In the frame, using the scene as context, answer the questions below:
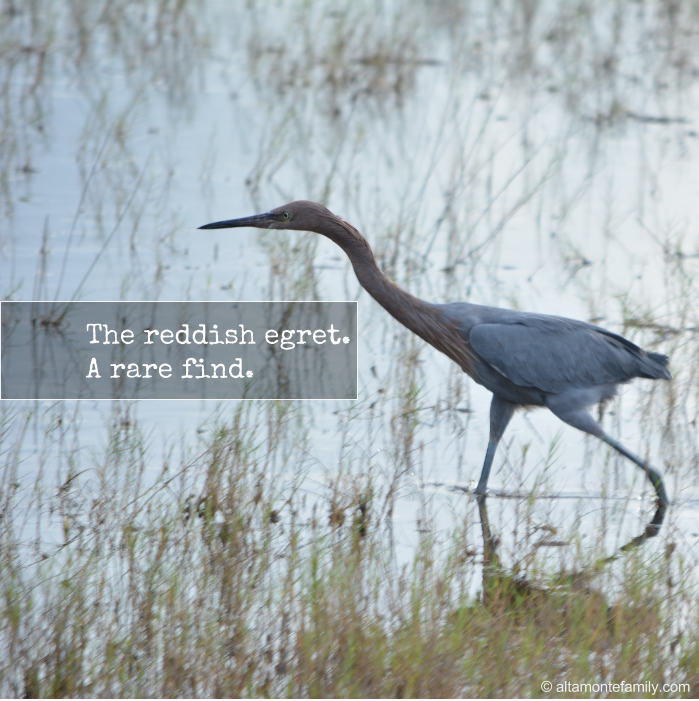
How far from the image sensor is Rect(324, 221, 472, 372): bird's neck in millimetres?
4910

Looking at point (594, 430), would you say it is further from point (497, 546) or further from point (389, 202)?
point (389, 202)

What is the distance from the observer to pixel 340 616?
3.28 metres

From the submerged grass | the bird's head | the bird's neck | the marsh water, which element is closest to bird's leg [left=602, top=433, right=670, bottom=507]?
the marsh water

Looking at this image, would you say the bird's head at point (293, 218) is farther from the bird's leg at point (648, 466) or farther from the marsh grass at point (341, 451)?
the bird's leg at point (648, 466)

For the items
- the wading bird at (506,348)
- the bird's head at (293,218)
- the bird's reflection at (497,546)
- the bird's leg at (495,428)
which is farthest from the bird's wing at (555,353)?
the bird's head at (293,218)

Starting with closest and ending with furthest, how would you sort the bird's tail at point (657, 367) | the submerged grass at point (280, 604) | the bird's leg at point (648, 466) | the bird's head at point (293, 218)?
the submerged grass at point (280, 604), the bird's leg at point (648, 466), the bird's head at point (293, 218), the bird's tail at point (657, 367)

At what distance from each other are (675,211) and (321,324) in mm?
3879

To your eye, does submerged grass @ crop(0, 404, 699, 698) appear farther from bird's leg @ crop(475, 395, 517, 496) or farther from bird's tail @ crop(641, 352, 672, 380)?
bird's tail @ crop(641, 352, 672, 380)

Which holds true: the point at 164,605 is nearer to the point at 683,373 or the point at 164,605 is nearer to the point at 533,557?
the point at 533,557

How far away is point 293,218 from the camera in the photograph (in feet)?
16.1

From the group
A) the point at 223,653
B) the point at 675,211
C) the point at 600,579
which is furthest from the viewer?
the point at 675,211

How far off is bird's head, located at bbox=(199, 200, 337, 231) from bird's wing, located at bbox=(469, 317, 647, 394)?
2.88ft

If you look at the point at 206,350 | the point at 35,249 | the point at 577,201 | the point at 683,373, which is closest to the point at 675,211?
the point at 577,201

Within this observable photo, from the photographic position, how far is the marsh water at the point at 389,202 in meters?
5.11
